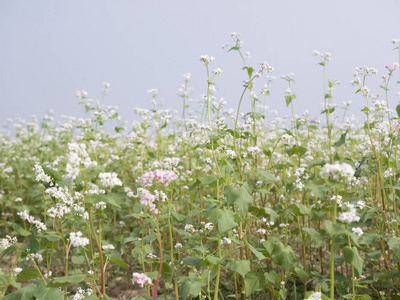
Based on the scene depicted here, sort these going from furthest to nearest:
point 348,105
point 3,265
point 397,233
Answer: point 3,265
point 348,105
point 397,233

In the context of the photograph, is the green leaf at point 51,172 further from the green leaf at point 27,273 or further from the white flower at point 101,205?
the green leaf at point 27,273

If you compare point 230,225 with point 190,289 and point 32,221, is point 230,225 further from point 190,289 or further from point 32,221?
point 32,221

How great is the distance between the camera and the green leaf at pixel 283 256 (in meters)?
2.72

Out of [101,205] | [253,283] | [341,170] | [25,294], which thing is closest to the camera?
[341,170]

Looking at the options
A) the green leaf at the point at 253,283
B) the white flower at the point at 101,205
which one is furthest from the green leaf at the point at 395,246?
the white flower at the point at 101,205

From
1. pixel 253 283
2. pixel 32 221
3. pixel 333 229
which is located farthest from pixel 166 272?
pixel 333 229

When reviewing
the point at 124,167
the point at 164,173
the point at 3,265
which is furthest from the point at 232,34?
the point at 3,265

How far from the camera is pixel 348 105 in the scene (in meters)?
4.77

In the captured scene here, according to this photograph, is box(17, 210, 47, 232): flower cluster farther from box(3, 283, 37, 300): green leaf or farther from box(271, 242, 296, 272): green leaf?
box(271, 242, 296, 272): green leaf

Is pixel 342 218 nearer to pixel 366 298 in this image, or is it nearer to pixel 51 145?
pixel 366 298

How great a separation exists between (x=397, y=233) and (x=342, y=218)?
1534 mm

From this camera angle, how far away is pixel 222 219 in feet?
7.46

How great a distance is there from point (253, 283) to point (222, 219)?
87cm

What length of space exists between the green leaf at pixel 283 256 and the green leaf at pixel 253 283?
21 cm
